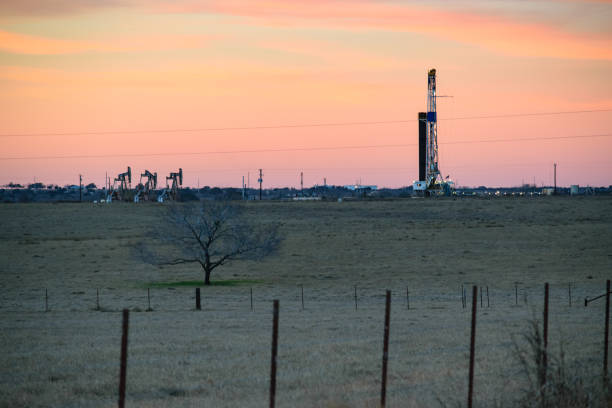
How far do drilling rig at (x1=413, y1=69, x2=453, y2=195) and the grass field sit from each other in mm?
42556

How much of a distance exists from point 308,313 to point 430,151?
10713cm

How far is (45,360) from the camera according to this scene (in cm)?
1973

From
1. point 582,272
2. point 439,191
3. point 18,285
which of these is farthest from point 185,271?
point 439,191

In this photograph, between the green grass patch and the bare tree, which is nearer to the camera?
the green grass patch

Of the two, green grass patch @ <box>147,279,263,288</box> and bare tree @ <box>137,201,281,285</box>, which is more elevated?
bare tree @ <box>137,201,281,285</box>

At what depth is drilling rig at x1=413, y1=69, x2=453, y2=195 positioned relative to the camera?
136250 mm

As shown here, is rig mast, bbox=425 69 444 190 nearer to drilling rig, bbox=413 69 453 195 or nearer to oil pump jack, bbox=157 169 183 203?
drilling rig, bbox=413 69 453 195

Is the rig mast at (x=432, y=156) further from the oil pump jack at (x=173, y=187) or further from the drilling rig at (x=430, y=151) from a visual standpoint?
the oil pump jack at (x=173, y=187)

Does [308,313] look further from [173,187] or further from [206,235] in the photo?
[173,187]

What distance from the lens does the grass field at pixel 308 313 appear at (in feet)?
52.9

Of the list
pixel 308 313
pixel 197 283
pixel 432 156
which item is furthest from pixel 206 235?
pixel 432 156

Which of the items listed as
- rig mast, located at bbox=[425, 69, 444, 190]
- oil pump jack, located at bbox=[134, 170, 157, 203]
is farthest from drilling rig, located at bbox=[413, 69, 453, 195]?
oil pump jack, located at bbox=[134, 170, 157, 203]

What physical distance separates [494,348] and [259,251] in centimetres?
3254

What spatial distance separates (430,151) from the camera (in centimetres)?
13612
